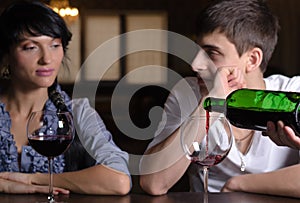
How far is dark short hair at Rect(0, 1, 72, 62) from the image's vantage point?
7.51 ft

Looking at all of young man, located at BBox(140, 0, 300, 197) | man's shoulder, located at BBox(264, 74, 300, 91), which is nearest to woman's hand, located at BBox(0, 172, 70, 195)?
young man, located at BBox(140, 0, 300, 197)

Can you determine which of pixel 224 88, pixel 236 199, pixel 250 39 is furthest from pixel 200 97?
pixel 236 199

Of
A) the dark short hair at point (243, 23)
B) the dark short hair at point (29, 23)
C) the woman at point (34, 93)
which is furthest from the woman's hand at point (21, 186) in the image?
the dark short hair at point (243, 23)

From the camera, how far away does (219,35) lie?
7.39 ft

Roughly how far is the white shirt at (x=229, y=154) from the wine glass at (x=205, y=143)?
544 mm

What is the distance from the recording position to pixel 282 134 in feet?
5.79

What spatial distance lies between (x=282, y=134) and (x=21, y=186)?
737 mm

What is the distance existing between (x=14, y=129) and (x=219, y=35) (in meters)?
0.77

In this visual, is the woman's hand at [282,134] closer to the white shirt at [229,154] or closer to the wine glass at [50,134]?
the white shirt at [229,154]

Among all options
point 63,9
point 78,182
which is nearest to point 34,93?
point 78,182

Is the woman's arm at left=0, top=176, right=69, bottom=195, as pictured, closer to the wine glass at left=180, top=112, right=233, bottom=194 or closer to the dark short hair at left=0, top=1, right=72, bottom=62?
the wine glass at left=180, top=112, right=233, bottom=194

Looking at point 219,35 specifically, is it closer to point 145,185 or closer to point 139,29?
point 145,185

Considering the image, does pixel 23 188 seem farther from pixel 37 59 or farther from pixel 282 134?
pixel 282 134

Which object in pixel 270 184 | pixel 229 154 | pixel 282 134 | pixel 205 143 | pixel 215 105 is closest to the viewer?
pixel 205 143
